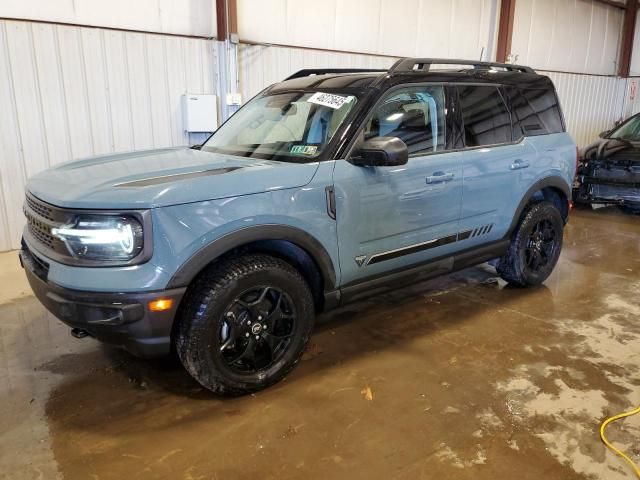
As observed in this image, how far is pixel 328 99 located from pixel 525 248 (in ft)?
7.10

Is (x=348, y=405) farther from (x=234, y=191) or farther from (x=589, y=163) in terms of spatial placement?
(x=589, y=163)

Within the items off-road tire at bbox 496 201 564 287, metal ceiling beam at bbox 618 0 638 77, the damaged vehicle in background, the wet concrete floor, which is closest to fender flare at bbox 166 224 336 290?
the wet concrete floor

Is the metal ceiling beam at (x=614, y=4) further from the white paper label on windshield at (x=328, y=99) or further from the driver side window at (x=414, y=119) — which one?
the white paper label on windshield at (x=328, y=99)

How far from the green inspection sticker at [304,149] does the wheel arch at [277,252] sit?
0.50 meters

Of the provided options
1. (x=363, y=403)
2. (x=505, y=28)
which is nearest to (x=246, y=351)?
(x=363, y=403)

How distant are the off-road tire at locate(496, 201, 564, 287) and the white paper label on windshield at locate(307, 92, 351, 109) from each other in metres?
1.94

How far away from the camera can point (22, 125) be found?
5.32m

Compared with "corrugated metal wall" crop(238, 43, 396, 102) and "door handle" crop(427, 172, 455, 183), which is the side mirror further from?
"corrugated metal wall" crop(238, 43, 396, 102)

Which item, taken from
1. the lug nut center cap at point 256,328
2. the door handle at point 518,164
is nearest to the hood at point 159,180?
the lug nut center cap at point 256,328

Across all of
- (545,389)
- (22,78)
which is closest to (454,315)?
(545,389)

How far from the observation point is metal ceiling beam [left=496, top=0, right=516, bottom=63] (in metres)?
9.52

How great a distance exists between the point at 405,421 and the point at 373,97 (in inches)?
72.3

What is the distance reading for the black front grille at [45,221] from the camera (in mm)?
2385

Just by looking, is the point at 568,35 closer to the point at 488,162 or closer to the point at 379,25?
the point at 379,25
